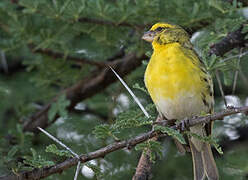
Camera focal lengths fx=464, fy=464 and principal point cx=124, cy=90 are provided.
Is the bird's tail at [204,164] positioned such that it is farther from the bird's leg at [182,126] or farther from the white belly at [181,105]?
the bird's leg at [182,126]

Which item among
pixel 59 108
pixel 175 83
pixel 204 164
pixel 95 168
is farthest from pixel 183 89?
pixel 59 108

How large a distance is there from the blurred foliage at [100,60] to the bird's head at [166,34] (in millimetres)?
140

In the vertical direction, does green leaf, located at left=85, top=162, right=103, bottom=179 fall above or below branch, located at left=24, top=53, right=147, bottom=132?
above

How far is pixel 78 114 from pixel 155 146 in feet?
10.4

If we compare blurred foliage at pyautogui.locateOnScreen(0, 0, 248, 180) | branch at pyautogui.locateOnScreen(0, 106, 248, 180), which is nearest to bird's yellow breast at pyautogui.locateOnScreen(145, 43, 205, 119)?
blurred foliage at pyautogui.locateOnScreen(0, 0, 248, 180)

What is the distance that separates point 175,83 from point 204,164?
0.73 meters

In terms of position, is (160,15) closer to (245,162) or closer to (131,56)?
(131,56)

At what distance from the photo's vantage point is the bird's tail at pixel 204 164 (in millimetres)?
3702

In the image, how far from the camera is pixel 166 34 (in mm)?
4137

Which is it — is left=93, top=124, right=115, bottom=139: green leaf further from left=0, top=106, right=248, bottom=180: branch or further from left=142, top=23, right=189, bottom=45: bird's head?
left=142, top=23, right=189, bottom=45: bird's head

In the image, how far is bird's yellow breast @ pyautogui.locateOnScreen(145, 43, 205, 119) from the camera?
364 cm

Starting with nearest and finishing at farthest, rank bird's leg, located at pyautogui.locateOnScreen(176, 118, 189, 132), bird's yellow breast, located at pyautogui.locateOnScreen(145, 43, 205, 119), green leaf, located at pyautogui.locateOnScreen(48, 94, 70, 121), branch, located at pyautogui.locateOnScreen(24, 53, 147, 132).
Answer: bird's leg, located at pyautogui.locateOnScreen(176, 118, 189, 132) → bird's yellow breast, located at pyautogui.locateOnScreen(145, 43, 205, 119) → green leaf, located at pyautogui.locateOnScreen(48, 94, 70, 121) → branch, located at pyautogui.locateOnScreen(24, 53, 147, 132)

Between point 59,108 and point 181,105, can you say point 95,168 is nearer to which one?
point 181,105

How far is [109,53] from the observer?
16.9 ft
